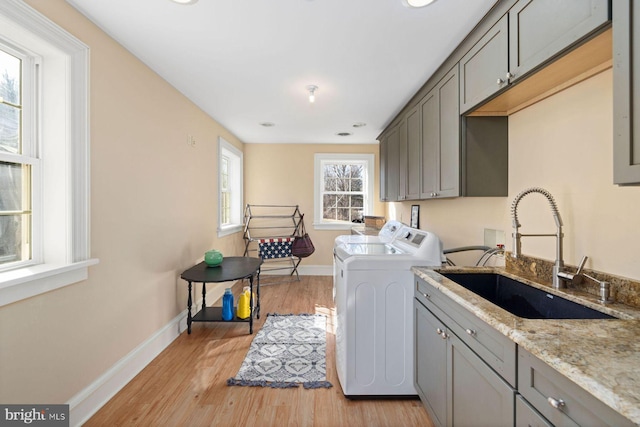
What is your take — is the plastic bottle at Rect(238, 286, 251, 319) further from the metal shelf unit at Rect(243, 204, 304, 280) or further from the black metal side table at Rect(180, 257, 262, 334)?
the metal shelf unit at Rect(243, 204, 304, 280)

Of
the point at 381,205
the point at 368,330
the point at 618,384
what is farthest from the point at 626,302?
the point at 381,205

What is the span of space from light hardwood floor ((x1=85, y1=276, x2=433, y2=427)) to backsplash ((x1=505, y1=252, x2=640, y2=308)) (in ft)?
3.45

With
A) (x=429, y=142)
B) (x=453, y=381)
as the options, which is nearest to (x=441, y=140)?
(x=429, y=142)

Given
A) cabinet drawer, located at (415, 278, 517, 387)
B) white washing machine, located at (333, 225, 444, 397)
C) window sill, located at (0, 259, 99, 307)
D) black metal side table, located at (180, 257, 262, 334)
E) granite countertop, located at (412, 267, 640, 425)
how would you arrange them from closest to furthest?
granite countertop, located at (412, 267, 640, 425) < cabinet drawer, located at (415, 278, 517, 387) < window sill, located at (0, 259, 99, 307) < white washing machine, located at (333, 225, 444, 397) < black metal side table, located at (180, 257, 262, 334)

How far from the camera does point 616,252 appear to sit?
4.08ft

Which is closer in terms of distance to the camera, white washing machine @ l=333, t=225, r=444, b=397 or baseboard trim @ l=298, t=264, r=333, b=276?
white washing machine @ l=333, t=225, r=444, b=397

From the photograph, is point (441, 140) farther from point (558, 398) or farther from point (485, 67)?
point (558, 398)

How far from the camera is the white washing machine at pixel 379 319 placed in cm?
190

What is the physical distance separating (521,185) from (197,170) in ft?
10.0

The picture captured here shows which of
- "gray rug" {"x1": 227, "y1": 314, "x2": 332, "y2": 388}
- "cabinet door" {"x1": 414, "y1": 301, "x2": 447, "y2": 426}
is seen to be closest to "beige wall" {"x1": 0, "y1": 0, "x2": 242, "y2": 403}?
"gray rug" {"x1": 227, "y1": 314, "x2": 332, "y2": 388}

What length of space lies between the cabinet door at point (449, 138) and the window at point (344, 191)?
3.04 metres

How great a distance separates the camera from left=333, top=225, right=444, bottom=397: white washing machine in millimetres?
1903

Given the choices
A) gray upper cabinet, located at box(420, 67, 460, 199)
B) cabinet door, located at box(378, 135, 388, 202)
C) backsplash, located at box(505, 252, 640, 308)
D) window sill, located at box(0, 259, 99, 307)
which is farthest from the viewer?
cabinet door, located at box(378, 135, 388, 202)
